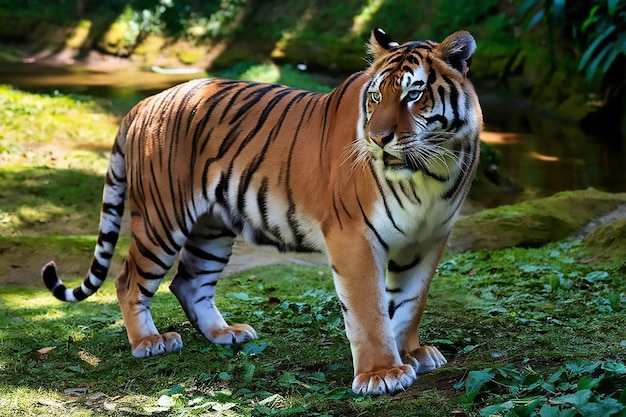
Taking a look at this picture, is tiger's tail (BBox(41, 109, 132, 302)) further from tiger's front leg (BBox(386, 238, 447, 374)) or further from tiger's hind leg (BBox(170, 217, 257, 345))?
tiger's front leg (BBox(386, 238, 447, 374))

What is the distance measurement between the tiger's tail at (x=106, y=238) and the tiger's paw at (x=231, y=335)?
0.68 meters

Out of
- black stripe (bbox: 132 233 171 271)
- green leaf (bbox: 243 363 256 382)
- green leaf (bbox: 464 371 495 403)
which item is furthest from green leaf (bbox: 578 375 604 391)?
black stripe (bbox: 132 233 171 271)

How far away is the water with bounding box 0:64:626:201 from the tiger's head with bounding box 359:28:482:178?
6.48m

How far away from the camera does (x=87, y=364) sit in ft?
13.9

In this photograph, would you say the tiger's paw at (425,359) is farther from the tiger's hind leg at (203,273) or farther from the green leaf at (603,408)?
the green leaf at (603,408)

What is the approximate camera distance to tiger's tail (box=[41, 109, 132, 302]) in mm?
4605

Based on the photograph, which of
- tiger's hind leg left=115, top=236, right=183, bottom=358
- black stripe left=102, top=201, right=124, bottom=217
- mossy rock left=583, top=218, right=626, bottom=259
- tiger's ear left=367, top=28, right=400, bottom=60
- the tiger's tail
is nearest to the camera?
tiger's ear left=367, top=28, right=400, bottom=60

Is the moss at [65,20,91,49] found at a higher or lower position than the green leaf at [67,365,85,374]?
lower

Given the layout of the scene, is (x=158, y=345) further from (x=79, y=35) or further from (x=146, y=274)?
(x=79, y=35)

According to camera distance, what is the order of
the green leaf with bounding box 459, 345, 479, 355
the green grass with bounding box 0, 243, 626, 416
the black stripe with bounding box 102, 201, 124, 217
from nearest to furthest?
the green grass with bounding box 0, 243, 626, 416 → the green leaf with bounding box 459, 345, 479, 355 → the black stripe with bounding box 102, 201, 124, 217

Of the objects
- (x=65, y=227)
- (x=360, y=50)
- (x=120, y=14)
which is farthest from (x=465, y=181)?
(x=120, y=14)

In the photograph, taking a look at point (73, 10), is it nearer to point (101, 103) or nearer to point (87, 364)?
point (101, 103)

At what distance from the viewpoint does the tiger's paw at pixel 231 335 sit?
14.7 ft

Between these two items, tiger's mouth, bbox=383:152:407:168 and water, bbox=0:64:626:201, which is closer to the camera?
tiger's mouth, bbox=383:152:407:168
